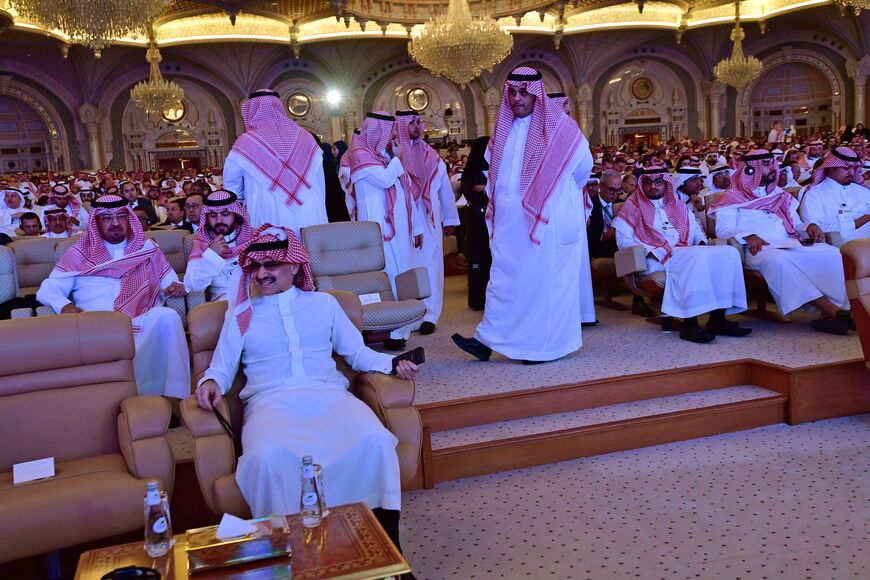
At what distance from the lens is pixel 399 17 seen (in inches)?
747

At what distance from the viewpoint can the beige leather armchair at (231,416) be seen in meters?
2.34

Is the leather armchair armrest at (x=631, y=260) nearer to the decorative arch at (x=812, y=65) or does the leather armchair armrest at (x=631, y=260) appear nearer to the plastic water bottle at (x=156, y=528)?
the plastic water bottle at (x=156, y=528)

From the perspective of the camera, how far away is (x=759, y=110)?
22.0m

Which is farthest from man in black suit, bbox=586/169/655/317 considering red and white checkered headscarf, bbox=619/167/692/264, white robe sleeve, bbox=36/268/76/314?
white robe sleeve, bbox=36/268/76/314

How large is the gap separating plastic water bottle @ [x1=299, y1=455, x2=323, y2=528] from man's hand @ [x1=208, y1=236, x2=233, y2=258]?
223 centimetres

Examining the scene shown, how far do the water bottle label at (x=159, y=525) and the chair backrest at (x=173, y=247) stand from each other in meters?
3.08

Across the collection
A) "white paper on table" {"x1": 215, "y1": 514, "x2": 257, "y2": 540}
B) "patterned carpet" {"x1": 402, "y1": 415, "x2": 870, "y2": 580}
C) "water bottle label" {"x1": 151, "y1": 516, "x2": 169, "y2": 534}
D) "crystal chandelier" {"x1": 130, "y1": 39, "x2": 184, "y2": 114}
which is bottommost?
"patterned carpet" {"x1": 402, "y1": 415, "x2": 870, "y2": 580}

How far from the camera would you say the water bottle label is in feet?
6.15

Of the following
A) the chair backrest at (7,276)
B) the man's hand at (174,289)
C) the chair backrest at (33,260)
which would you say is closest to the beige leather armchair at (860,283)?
the man's hand at (174,289)

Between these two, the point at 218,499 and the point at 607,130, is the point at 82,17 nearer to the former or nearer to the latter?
the point at 218,499

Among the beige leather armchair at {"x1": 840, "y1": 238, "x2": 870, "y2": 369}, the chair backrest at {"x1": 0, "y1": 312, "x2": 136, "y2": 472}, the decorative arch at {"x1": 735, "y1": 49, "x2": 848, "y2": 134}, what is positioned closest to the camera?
the chair backrest at {"x1": 0, "y1": 312, "x2": 136, "y2": 472}

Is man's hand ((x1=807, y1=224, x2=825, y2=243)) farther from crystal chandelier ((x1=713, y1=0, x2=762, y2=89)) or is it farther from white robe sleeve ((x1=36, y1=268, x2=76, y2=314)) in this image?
crystal chandelier ((x1=713, y1=0, x2=762, y2=89))

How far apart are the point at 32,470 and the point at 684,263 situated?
3384 millimetres

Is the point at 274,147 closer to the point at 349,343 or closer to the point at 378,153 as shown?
the point at 378,153
